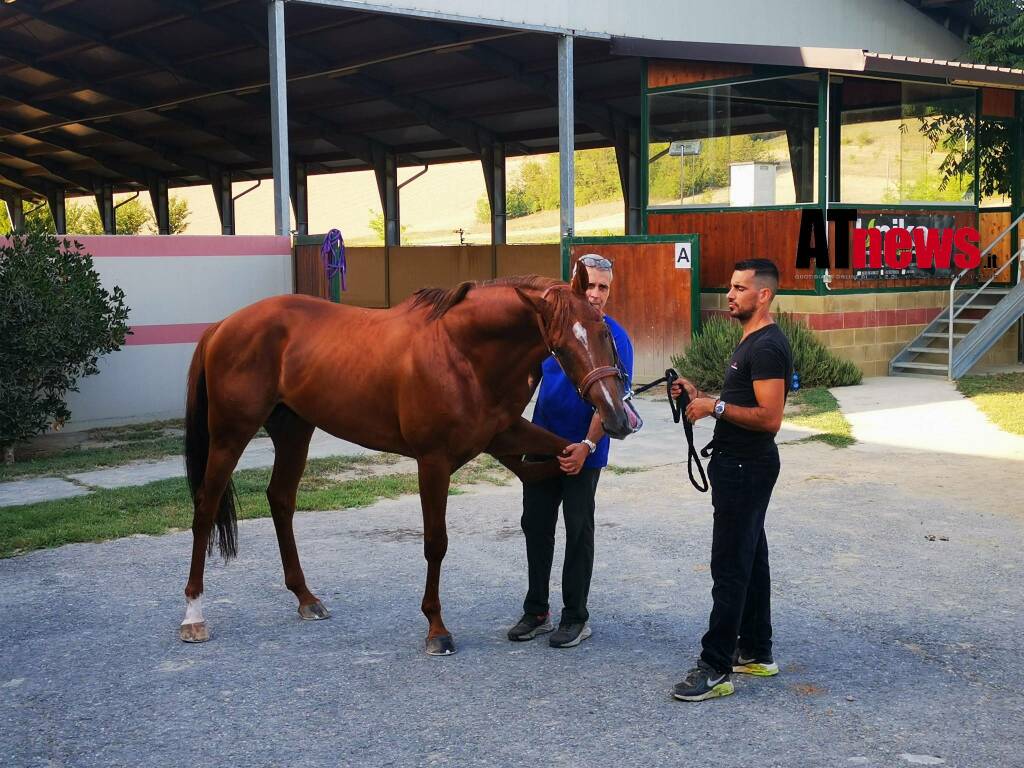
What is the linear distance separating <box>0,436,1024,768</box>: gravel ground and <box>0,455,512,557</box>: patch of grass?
337 millimetres

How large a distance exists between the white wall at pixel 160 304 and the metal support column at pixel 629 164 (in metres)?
12.8

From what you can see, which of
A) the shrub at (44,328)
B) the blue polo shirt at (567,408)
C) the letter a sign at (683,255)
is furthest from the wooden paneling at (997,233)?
the blue polo shirt at (567,408)

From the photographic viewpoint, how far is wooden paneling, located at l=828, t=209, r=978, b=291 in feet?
52.0

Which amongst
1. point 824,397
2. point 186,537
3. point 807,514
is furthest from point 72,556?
point 824,397

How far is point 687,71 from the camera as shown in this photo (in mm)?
17297

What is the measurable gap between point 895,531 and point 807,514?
0.69m

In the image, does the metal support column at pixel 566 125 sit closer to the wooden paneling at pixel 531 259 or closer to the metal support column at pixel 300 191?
the wooden paneling at pixel 531 259

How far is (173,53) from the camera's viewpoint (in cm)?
2234

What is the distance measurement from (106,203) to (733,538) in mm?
40747

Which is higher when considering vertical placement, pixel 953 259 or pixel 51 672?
pixel 953 259

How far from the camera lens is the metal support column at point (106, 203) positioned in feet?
135

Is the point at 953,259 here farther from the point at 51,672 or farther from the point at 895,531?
the point at 51,672

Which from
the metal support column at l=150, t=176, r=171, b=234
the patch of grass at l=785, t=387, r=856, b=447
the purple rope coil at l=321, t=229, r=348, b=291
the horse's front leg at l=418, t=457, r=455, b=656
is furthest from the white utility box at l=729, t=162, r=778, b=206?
the metal support column at l=150, t=176, r=171, b=234

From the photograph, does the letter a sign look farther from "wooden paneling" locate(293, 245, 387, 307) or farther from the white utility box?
"wooden paneling" locate(293, 245, 387, 307)
